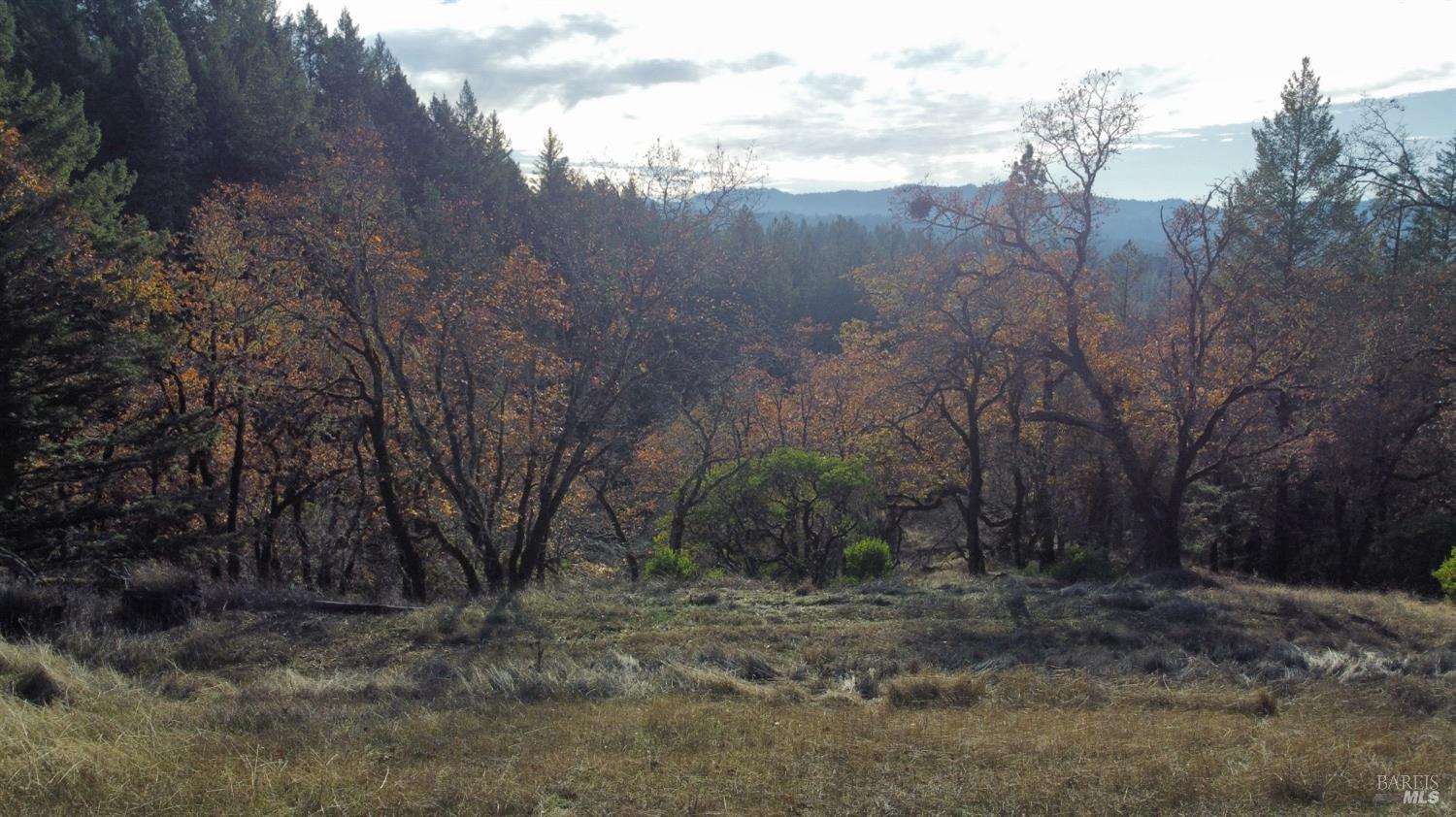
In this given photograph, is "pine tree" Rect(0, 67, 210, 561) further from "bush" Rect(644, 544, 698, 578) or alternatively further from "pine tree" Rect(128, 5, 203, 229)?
"pine tree" Rect(128, 5, 203, 229)

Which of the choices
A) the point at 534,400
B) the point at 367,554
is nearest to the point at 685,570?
the point at 534,400

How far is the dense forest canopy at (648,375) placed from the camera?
14.4 metres

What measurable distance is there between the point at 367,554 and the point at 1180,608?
62.8ft

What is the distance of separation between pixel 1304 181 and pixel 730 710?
28593 mm

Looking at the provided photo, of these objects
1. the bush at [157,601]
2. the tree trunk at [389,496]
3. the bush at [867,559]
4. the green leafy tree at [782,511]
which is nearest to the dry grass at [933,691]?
the bush at [157,601]

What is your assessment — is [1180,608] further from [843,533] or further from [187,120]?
[187,120]

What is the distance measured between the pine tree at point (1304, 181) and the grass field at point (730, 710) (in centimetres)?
1741

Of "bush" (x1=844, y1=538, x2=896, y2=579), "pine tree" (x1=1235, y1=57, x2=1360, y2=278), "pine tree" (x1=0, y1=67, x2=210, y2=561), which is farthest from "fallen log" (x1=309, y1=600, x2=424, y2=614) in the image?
"pine tree" (x1=1235, y1=57, x2=1360, y2=278)

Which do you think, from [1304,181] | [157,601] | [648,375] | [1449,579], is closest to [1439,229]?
[1304,181]

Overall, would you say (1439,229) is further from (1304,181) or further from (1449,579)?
(1449,579)

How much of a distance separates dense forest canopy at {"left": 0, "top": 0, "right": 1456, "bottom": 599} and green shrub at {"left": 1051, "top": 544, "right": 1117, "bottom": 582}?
1350 mm

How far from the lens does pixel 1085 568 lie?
15.5 m

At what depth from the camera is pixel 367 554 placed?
23.3 metres

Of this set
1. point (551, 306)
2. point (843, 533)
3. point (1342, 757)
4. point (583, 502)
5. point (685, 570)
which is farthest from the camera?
point (583, 502)
